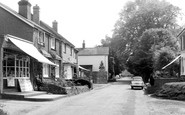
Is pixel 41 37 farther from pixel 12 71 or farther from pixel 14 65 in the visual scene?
pixel 12 71

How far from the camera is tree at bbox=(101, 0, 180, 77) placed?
60.0 m

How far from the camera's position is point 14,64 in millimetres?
20953

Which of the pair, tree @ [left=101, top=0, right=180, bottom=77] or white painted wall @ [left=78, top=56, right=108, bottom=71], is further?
white painted wall @ [left=78, top=56, right=108, bottom=71]

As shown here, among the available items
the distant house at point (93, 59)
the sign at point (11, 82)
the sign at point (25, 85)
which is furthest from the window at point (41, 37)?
the distant house at point (93, 59)

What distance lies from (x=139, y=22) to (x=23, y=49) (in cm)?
4484

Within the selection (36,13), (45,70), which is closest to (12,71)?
(45,70)

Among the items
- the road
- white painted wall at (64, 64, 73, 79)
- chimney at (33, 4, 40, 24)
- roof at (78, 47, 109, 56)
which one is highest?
chimney at (33, 4, 40, 24)

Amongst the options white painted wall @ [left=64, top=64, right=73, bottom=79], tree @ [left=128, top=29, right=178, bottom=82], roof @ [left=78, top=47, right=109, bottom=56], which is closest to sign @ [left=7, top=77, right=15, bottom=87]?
white painted wall @ [left=64, top=64, right=73, bottom=79]

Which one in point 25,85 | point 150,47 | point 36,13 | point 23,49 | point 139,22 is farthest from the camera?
point 139,22

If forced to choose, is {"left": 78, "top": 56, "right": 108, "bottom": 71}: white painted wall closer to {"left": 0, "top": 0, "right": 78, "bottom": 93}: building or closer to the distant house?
the distant house

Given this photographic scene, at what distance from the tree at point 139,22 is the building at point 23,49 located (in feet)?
106

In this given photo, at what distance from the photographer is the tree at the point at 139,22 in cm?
5997

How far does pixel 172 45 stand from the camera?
46312 millimetres

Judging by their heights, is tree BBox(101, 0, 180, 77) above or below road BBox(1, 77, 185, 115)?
above
